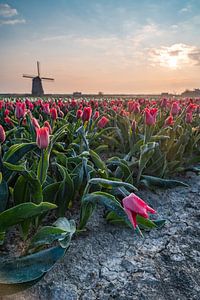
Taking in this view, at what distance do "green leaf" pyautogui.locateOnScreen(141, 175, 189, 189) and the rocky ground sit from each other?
51 centimetres

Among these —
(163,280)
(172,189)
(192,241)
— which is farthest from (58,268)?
(172,189)

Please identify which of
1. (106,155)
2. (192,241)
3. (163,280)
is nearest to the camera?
(163,280)

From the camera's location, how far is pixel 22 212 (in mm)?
1429

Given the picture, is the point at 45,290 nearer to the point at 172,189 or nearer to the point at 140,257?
the point at 140,257

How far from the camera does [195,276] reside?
1663 millimetres

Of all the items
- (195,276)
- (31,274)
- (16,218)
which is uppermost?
(16,218)

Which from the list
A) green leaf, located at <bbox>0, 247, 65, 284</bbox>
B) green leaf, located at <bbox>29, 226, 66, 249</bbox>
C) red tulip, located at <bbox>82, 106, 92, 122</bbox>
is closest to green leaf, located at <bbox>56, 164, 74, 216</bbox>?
green leaf, located at <bbox>29, 226, 66, 249</bbox>

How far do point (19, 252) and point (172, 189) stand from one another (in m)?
1.61

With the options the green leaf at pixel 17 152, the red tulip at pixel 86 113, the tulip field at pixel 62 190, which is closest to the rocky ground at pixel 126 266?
the tulip field at pixel 62 190

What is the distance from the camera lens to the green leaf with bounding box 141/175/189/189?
109 inches

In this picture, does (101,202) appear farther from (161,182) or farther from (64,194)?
(161,182)

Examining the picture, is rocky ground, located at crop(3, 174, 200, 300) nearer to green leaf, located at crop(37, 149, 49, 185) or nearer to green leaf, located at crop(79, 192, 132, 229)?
green leaf, located at crop(79, 192, 132, 229)

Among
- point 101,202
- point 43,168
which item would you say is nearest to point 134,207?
point 101,202

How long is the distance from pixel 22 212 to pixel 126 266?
0.66m
